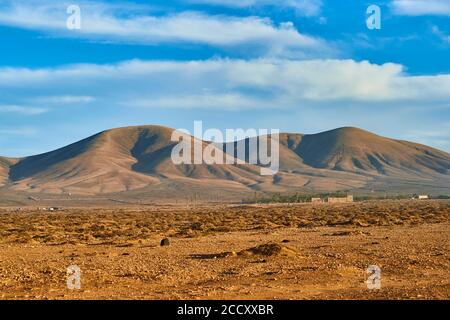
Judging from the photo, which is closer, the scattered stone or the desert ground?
the desert ground

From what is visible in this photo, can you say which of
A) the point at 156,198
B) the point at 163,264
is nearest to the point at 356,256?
the point at 163,264

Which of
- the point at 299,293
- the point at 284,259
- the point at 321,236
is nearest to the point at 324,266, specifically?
the point at 284,259

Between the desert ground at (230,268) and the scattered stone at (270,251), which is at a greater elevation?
the scattered stone at (270,251)

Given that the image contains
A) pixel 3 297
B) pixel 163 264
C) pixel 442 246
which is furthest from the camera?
pixel 442 246

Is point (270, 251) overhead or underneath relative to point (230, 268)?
overhead

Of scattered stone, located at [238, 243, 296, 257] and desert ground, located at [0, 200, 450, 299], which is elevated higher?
scattered stone, located at [238, 243, 296, 257]

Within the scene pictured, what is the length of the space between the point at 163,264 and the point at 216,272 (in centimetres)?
271

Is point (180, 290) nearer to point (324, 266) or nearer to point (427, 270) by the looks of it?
point (324, 266)

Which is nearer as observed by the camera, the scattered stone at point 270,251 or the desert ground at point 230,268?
the desert ground at point 230,268

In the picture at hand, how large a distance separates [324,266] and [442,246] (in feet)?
26.8

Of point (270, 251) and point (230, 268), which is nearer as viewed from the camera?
point (230, 268)
